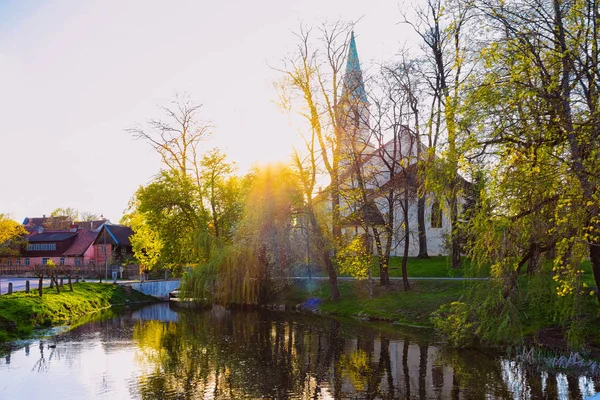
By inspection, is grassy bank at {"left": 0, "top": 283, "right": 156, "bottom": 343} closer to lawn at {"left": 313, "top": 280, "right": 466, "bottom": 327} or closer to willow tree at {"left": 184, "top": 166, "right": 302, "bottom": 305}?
willow tree at {"left": 184, "top": 166, "right": 302, "bottom": 305}

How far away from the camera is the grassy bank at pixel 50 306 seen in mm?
24719

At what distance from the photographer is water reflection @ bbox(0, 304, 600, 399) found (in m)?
14.7

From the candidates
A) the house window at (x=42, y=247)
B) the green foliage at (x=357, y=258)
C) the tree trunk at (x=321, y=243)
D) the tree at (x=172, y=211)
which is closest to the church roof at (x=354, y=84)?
→ the tree trunk at (x=321, y=243)

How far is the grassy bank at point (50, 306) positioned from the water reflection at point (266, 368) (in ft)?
6.63

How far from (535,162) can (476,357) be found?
8.15 metres

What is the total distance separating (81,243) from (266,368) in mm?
66484

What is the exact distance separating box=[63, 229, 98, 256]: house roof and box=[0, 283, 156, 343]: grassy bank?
117 feet

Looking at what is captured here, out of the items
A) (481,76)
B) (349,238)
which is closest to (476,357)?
(481,76)

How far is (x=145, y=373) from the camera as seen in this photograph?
1714cm

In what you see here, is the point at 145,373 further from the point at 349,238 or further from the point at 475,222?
the point at 349,238

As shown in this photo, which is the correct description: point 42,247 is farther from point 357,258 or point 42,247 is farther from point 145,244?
point 357,258

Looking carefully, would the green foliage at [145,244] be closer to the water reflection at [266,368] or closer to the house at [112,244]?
the house at [112,244]

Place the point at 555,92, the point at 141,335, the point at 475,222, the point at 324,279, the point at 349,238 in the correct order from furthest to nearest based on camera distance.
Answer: the point at 324,279, the point at 349,238, the point at 141,335, the point at 475,222, the point at 555,92

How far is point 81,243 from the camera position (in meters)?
77.7
